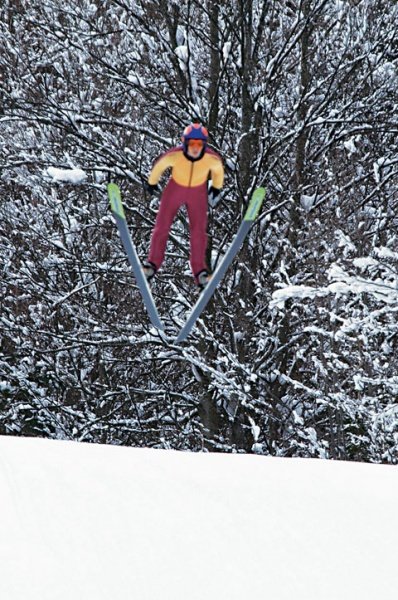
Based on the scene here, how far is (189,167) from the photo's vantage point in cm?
443

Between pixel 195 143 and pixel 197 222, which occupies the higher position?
pixel 195 143

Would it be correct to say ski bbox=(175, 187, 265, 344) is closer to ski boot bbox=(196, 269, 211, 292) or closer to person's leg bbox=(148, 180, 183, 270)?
ski boot bbox=(196, 269, 211, 292)

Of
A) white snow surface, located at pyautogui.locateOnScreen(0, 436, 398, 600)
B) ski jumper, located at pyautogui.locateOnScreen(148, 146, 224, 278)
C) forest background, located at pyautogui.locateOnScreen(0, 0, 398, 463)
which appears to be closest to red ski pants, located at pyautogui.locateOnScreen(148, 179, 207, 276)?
ski jumper, located at pyautogui.locateOnScreen(148, 146, 224, 278)

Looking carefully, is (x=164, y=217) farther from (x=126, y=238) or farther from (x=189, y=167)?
(x=189, y=167)

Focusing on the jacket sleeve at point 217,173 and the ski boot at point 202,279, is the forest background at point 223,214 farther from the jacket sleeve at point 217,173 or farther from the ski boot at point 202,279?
the jacket sleeve at point 217,173

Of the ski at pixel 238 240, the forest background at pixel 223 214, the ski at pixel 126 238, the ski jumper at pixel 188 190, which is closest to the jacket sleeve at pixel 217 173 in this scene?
the ski jumper at pixel 188 190

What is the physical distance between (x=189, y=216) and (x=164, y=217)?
0.45ft

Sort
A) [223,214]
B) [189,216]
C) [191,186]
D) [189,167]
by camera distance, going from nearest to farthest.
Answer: [189,167] < [191,186] < [189,216] < [223,214]

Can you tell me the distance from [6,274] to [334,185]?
3962 mm

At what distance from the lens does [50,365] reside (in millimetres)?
11469

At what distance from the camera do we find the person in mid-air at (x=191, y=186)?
4273 mm

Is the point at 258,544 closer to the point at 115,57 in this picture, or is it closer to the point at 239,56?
the point at 239,56

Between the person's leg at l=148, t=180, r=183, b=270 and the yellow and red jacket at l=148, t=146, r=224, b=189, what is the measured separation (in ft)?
0.34

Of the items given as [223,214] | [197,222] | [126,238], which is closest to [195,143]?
[197,222]
